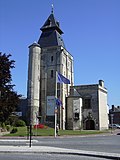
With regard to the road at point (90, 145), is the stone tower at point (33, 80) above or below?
above

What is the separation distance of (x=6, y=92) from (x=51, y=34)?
40.4m

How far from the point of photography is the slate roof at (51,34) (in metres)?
71.2

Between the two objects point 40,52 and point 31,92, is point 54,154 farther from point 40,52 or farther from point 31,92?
point 40,52

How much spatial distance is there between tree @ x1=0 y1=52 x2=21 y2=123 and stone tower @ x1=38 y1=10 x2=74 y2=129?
28505mm

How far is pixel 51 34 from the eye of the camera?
72750 mm

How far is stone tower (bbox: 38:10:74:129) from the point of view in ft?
212

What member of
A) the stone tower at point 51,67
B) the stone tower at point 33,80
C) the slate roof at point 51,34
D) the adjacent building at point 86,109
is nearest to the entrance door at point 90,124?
the adjacent building at point 86,109

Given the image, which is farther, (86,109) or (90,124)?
(86,109)

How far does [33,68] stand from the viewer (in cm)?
6631

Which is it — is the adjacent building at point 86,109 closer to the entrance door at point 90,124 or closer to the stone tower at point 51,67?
the entrance door at point 90,124

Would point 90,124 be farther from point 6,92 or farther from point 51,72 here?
point 6,92

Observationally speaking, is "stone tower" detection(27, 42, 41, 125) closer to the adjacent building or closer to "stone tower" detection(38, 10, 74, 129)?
"stone tower" detection(38, 10, 74, 129)

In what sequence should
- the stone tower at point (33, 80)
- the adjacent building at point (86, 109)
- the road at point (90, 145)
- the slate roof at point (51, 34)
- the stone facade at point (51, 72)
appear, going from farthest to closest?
1. the slate roof at point (51, 34)
2. the adjacent building at point (86, 109)
3. the stone facade at point (51, 72)
4. the stone tower at point (33, 80)
5. the road at point (90, 145)

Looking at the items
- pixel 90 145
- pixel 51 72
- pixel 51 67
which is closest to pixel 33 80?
pixel 51 72
